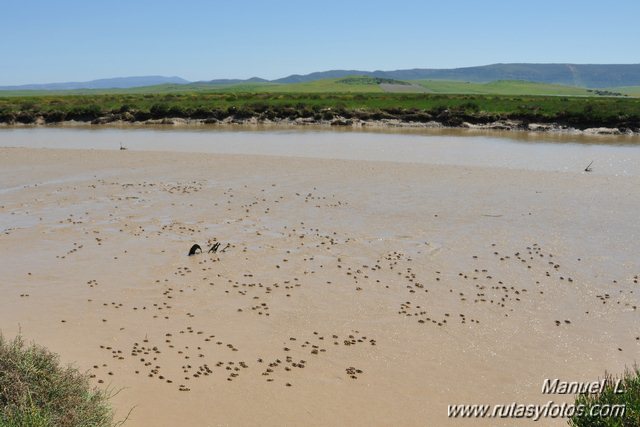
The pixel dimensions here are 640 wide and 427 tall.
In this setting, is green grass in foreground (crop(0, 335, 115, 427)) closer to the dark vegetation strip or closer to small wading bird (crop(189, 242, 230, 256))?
small wading bird (crop(189, 242, 230, 256))

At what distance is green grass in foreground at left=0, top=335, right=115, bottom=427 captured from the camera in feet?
22.5

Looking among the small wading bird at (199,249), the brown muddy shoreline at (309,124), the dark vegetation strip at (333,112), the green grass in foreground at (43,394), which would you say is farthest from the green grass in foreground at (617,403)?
the dark vegetation strip at (333,112)

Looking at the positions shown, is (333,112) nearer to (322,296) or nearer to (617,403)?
(322,296)

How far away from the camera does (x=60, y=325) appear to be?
1173 centimetres

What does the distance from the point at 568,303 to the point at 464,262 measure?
3346 mm

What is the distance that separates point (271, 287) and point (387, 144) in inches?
1296

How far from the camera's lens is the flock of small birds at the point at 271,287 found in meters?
10.5

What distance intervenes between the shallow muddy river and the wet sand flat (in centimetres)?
1143

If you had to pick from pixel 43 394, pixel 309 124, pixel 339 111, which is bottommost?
pixel 43 394

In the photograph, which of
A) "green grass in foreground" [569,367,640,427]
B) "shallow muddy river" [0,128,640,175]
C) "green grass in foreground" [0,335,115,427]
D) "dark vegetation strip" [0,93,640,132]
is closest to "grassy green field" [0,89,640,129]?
"dark vegetation strip" [0,93,640,132]

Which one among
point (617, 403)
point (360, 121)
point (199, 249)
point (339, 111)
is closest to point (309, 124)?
point (339, 111)

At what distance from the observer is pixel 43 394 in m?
7.36

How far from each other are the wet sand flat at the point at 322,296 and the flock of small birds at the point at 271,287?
5 cm

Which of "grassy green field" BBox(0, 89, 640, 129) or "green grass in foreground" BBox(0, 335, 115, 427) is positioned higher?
"grassy green field" BBox(0, 89, 640, 129)
